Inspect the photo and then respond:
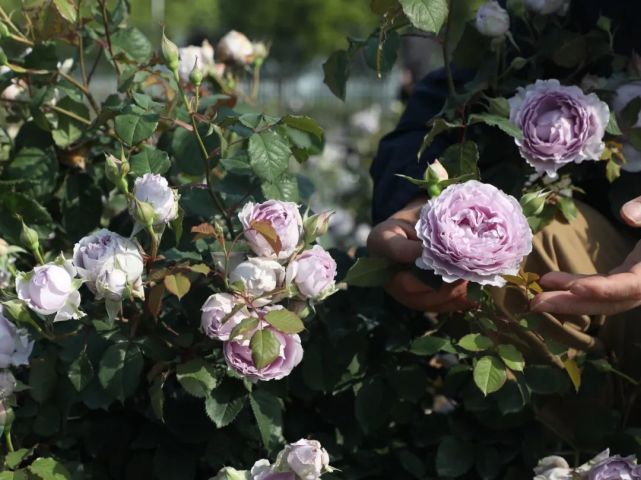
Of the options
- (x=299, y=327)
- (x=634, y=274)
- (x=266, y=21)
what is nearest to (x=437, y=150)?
(x=634, y=274)

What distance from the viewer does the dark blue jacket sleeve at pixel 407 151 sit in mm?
1765

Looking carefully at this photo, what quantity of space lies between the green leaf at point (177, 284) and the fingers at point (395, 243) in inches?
12.3

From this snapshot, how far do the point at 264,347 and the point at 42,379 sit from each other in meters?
0.41

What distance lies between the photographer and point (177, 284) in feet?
4.36

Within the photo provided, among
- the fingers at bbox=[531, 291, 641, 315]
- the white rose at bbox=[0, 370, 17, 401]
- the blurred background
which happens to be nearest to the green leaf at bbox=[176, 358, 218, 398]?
the white rose at bbox=[0, 370, 17, 401]

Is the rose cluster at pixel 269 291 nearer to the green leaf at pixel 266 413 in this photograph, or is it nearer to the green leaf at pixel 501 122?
the green leaf at pixel 266 413

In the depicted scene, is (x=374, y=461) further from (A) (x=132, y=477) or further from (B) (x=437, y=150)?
(B) (x=437, y=150)

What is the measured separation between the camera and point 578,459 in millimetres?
1609

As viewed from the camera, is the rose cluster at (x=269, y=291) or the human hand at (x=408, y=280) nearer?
the rose cluster at (x=269, y=291)

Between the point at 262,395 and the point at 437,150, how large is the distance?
580 millimetres

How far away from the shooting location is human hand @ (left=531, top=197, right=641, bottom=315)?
1.36m

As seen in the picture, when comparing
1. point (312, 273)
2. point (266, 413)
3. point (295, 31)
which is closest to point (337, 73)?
point (312, 273)

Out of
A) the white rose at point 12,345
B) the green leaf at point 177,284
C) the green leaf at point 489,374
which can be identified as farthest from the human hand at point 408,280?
the white rose at point 12,345

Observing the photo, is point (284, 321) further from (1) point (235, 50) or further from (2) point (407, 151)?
(1) point (235, 50)
